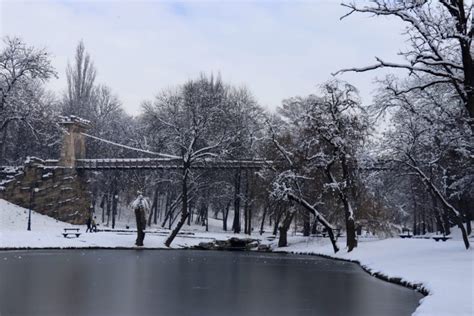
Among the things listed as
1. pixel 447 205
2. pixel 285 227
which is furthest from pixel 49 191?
pixel 447 205

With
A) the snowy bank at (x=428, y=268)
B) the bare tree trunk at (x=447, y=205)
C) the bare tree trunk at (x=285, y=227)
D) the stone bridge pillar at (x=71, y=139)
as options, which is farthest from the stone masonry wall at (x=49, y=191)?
the bare tree trunk at (x=447, y=205)

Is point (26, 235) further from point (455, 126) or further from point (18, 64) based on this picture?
point (455, 126)

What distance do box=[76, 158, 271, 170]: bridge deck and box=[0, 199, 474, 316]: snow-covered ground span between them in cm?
550

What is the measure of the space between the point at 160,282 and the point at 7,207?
96.6ft

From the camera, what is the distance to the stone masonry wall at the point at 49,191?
145 ft

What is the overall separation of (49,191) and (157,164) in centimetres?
922

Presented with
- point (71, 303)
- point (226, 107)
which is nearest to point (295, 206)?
point (226, 107)

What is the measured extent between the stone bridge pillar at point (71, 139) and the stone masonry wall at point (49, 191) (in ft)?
2.58

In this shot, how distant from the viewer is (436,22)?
17.1 meters

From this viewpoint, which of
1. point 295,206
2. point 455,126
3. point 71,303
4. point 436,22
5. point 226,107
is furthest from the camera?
point 226,107

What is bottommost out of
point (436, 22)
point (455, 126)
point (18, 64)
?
point (455, 126)

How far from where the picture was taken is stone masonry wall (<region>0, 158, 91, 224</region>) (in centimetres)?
4428

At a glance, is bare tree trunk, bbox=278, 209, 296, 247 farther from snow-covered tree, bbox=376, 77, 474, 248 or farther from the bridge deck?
snow-covered tree, bbox=376, 77, 474, 248

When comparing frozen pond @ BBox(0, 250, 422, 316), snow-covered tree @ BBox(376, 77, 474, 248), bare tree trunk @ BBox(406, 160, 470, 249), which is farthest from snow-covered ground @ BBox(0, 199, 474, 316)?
snow-covered tree @ BBox(376, 77, 474, 248)
